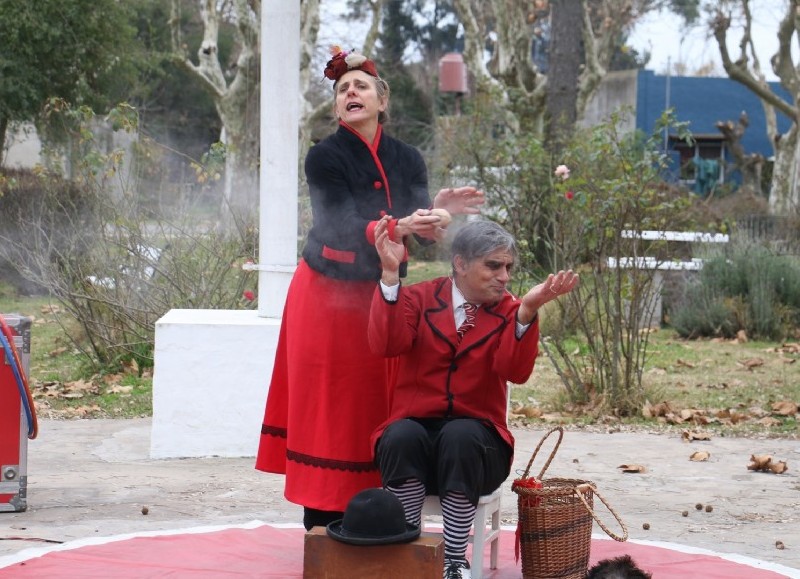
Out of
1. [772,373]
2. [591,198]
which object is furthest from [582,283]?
[772,373]

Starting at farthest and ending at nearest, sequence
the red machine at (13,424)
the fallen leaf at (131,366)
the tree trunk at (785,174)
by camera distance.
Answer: the tree trunk at (785,174) < the fallen leaf at (131,366) < the red machine at (13,424)

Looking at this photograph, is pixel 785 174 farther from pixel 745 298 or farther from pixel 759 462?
pixel 759 462

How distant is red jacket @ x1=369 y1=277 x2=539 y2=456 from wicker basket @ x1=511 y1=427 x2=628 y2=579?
8.6 inches

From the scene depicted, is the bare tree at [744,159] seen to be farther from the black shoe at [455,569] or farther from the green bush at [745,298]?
the black shoe at [455,569]

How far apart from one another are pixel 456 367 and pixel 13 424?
7.04 ft

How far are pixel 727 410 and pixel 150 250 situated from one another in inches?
171

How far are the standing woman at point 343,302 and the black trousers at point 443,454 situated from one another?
0.75ft

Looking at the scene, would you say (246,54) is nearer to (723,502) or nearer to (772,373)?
(772,373)

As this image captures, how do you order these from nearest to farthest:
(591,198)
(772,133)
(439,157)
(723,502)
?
(723,502), (591,198), (439,157), (772,133)

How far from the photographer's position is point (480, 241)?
3877 millimetres

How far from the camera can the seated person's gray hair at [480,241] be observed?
152 inches

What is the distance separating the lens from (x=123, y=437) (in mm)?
6895

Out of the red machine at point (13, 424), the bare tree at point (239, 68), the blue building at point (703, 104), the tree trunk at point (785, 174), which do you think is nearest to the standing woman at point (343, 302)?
the red machine at point (13, 424)

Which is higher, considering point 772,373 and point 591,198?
point 591,198
